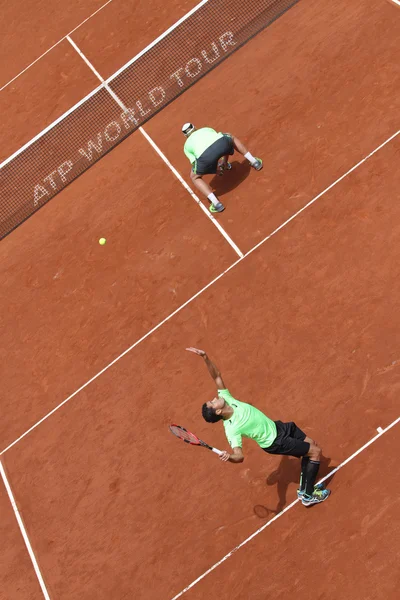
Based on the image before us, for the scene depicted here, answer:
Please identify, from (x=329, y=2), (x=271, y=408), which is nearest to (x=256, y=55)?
(x=329, y=2)

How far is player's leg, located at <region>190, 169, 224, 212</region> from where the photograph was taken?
10.3 metres

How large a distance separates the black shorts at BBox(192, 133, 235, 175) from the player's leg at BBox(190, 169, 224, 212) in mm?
202

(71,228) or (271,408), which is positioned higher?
(71,228)

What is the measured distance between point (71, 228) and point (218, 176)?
2884 millimetres

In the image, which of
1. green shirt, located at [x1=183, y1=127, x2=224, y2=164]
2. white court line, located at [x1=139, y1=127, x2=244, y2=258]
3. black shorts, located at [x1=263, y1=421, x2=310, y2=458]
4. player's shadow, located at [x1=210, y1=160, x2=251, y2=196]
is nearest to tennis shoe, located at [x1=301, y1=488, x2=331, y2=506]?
black shorts, located at [x1=263, y1=421, x2=310, y2=458]

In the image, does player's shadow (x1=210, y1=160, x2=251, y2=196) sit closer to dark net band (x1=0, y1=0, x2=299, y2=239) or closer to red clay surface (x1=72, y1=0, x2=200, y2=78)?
dark net band (x1=0, y1=0, x2=299, y2=239)

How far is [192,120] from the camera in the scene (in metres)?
11.7

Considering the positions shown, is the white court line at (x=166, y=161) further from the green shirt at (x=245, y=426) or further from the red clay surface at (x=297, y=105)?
the green shirt at (x=245, y=426)

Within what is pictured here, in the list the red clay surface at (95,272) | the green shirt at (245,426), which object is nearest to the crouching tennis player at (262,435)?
the green shirt at (245,426)

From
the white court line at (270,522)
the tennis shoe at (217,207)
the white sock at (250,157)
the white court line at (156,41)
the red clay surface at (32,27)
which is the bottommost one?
the white court line at (270,522)

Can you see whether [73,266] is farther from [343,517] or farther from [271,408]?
[343,517]

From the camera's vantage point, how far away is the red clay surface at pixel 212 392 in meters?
8.31

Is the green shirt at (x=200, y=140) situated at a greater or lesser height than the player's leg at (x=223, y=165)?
greater

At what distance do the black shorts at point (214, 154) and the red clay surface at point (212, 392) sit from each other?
1606mm
